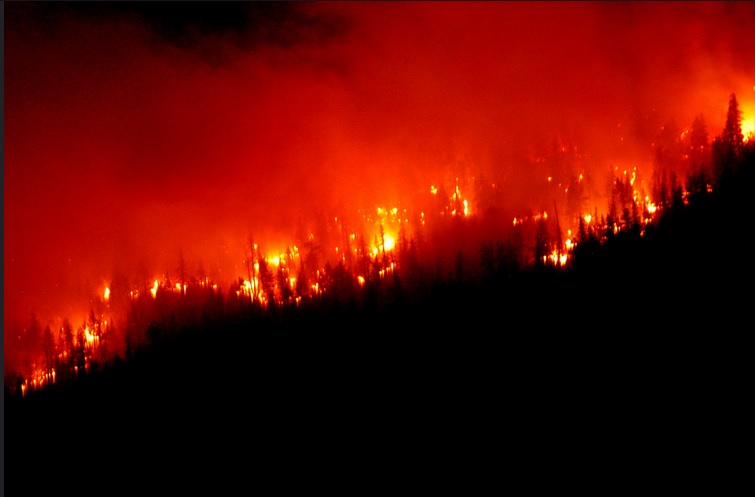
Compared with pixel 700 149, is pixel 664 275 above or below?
below

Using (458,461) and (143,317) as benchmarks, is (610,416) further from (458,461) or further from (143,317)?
(143,317)

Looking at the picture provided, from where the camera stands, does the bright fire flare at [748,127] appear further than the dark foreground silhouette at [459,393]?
Yes

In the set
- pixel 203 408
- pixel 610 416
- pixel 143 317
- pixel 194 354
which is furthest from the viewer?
pixel 143 317

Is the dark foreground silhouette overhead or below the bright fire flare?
below

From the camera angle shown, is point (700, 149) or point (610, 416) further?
point (700, 149)

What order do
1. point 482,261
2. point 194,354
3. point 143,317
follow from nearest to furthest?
point 482,261 → point 194,354 → point 143,317

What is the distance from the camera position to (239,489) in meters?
43.8

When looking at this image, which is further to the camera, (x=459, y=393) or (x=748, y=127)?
(x=748, y=127)

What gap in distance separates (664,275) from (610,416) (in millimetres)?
18550

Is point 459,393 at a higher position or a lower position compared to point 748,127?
lower

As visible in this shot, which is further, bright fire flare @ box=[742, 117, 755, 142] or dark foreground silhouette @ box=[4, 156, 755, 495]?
bright fire flare @ box=[742, 117, 755, 142]

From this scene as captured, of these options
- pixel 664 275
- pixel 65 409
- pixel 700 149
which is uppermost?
pixel 700 149

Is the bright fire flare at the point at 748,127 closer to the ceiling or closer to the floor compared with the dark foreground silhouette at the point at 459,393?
closer to the ceiling

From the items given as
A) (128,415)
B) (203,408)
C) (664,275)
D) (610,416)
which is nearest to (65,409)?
(128,415)
